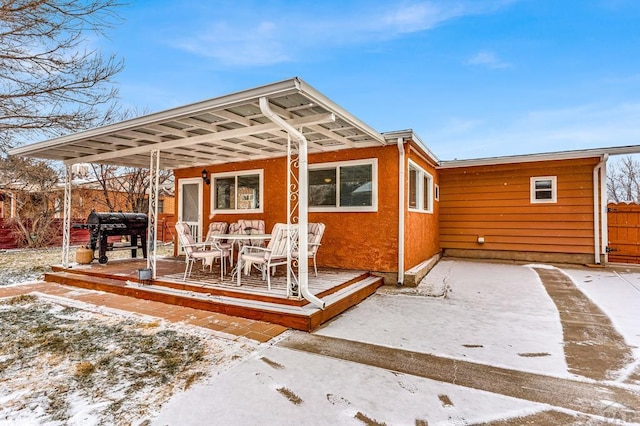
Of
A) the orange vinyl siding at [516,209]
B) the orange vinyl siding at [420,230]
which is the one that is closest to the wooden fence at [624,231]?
the orange vinyl siding at [516,209]

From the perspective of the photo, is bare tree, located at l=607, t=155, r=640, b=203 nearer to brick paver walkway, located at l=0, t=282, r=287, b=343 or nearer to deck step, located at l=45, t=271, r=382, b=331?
→ deck step, located at l=45, t=271, r=382, b=331

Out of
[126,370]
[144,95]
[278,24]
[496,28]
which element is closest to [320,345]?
[126,370]

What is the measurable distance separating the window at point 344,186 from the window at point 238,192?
4.43 ft

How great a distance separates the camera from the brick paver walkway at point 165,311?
3436 mm

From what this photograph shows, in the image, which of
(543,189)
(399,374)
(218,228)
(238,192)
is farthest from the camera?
(543,189)

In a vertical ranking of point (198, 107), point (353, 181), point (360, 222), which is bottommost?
point (360, 222)

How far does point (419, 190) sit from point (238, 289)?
438 cm

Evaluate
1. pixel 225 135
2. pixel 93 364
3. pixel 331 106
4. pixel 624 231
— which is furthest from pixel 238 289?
pixel 624 231

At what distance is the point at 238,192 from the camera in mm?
7344

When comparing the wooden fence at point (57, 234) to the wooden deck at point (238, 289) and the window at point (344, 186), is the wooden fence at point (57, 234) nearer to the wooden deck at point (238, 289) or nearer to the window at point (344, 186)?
the wooden deck at point (238, 289)

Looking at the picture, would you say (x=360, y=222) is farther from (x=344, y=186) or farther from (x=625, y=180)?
(x=625, y=180)

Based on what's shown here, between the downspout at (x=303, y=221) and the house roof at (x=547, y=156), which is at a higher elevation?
the house roof at (x=547, y=156)

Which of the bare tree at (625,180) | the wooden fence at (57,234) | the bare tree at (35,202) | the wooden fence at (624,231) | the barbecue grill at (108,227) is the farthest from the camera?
the bare tree at (625,180)

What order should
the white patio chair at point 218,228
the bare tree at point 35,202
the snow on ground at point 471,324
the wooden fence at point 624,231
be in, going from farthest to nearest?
the bare tree at point 35,202, the wooden fence at point 624,231, the white patio chair at point 218,228, the snow on ground at point 471,324
